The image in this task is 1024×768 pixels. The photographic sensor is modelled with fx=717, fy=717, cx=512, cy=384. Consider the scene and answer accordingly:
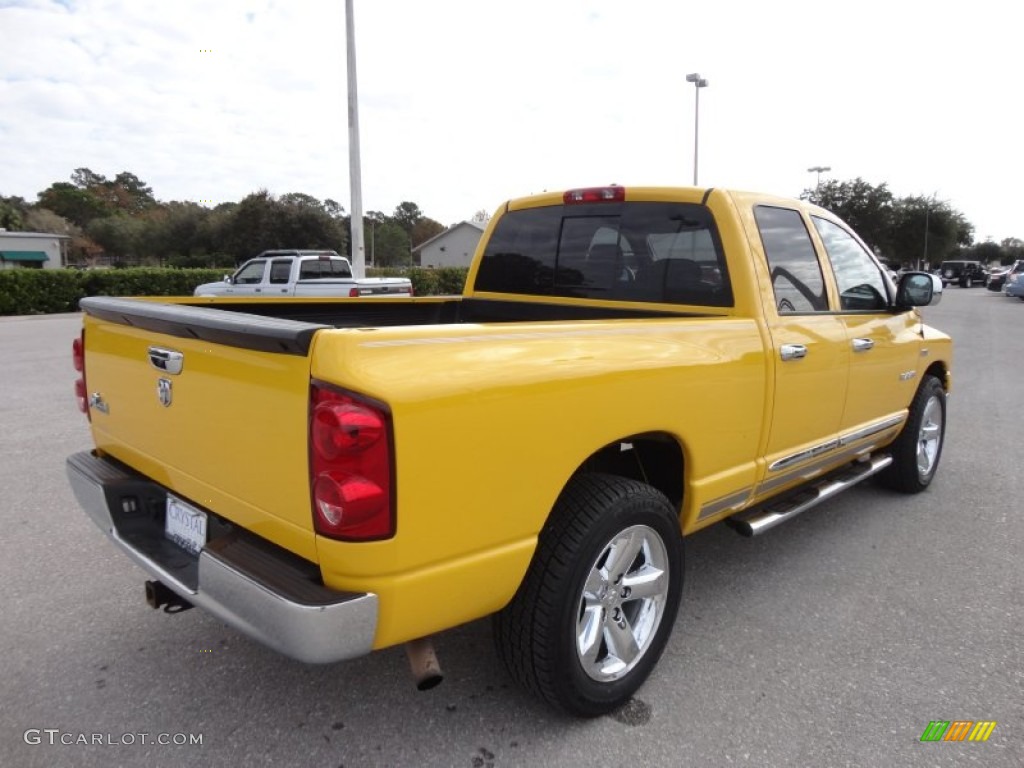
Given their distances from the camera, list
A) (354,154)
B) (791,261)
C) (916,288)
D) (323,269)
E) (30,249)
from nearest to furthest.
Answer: (791,261), (916,288), (323,269), (354,154), (30,249)

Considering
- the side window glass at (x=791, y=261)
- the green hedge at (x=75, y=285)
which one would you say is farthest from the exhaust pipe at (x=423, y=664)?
the green hedge at (x=75, y=285)

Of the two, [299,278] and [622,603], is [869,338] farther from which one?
[299,278]

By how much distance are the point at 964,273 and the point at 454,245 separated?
160ft

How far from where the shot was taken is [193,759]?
89.3 inches

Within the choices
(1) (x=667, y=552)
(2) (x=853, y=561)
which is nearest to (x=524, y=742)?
(1) (x=667, y=552)

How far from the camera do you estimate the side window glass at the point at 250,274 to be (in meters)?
16.9

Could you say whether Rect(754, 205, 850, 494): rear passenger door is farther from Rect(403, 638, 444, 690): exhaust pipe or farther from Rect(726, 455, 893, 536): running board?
Rect(403, 638, 444, 690): exhaust pipe

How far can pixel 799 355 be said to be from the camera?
318 centimetres

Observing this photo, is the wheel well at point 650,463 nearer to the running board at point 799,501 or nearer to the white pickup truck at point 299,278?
the running board at point 799,501

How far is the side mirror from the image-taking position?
411cm

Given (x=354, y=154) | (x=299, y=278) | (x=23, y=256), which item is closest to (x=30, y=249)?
(x=23, y=256)

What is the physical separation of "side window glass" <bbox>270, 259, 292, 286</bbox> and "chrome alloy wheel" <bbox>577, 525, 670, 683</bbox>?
49.2ft

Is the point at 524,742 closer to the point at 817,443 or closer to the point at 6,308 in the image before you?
the point at 817,443

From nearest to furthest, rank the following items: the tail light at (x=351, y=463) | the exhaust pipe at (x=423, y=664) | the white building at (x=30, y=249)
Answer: the tail light at (x=351, y=463)
the exhaust pipe at (x=423, y=664)
the white building at (x=30, y=249)
